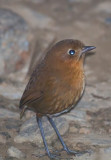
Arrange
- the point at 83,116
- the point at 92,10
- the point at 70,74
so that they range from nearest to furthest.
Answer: the point at 70,74 → the point at 83,116 → the point at 92,10

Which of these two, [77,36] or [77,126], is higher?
[77,36]

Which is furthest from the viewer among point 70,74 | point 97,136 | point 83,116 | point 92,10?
point 92,10

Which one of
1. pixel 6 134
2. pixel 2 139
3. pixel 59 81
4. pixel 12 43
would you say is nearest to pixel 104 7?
pixel 12 43

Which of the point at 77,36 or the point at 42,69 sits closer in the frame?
the point at 42,69

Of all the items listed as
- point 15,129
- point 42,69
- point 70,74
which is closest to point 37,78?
point 42,69

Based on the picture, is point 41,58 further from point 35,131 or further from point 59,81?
point 59,81

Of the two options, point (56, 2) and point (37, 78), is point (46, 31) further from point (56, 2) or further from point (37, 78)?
point (37, 78)

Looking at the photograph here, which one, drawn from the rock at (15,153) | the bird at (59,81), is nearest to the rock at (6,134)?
the rock at (15,153)

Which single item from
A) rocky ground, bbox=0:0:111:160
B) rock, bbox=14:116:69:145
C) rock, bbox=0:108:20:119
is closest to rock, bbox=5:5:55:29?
rocky ground, bbox=0:0:111:160
